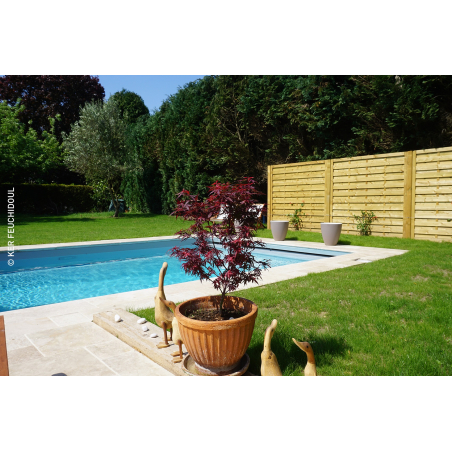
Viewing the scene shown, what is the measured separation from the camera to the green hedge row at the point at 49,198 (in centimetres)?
1856

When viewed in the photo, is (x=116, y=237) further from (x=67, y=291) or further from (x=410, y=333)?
(x=410, y=333)

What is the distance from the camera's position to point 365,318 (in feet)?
11.8

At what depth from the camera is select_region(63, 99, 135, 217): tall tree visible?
725 inches

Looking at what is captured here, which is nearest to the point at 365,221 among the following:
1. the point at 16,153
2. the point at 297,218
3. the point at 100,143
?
the point at 297,218

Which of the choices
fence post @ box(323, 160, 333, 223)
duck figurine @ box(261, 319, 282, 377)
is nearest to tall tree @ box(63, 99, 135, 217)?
fence post @ box(323, 160, 333, 223)

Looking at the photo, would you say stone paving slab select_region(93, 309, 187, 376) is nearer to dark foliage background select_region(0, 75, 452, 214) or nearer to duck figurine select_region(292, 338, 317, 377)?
duck figurine select_region(292, 338, 317, 377)

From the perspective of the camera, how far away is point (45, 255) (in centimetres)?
827

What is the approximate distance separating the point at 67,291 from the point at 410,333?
17.3 ft

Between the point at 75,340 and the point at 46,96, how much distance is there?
1003 inches

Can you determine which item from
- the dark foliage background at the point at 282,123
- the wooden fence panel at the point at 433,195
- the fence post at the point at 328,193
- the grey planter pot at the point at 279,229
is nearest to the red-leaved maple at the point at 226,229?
the dark foliage background at the point at 282,123

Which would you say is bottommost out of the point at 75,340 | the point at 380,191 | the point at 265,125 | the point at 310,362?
the point at 75,340

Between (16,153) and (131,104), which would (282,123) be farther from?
(131,104)

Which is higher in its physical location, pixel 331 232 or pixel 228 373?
pixel 331 232
